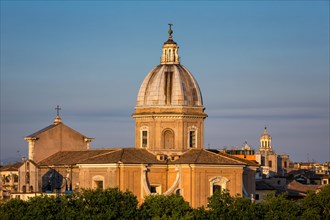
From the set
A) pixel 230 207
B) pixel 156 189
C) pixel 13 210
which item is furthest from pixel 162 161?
pixel 13 210

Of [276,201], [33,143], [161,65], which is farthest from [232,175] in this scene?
[33,143]

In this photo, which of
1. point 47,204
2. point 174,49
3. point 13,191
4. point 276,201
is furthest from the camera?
point 13,191

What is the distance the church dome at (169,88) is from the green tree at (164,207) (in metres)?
12.1

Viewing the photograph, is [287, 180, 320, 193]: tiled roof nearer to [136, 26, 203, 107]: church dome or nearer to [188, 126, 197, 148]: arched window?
[188, 126, 197, 148]: arched window

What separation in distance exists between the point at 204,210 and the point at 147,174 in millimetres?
9057

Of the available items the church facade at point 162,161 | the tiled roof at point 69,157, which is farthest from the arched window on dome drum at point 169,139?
the tiled roof at point 69,157

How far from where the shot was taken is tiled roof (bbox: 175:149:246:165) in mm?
115875

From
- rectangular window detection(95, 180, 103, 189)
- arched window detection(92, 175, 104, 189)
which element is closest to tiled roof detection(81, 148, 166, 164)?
arched window detection(92, 175, 104, 189)

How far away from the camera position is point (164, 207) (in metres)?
110

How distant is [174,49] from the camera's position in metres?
123

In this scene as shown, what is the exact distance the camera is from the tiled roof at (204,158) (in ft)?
380

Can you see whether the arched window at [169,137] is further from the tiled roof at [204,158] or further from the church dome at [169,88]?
the church dome at [169,88]

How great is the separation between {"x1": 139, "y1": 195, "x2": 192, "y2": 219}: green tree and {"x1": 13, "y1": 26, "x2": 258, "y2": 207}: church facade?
4.85 meters

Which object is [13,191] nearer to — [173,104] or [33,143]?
[33,143]
